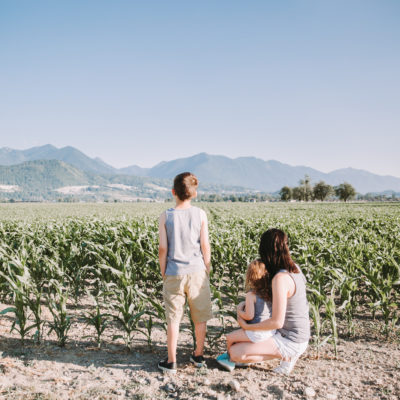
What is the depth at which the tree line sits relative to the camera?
97.6 metres

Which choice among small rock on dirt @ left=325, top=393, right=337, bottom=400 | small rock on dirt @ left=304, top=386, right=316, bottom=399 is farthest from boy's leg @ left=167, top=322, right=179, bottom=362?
small rock on dirt @ left=325, top=393, right=337, bottom=400

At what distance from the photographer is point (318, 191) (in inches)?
4136

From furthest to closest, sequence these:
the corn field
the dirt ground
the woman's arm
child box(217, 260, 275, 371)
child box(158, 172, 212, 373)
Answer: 1. the corn field
2. child box(217, 260, 275, 371)
3. child box(158, 172, 212, 373)
4. the woman's arm
5. the dirt ground

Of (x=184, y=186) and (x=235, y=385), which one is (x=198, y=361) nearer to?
(x=235, y=385)

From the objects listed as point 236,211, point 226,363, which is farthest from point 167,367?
point 236,211

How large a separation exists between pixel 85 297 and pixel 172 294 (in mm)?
3972

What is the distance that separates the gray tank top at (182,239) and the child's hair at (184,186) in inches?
6.9

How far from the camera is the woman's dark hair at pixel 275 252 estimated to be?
324 centimetres

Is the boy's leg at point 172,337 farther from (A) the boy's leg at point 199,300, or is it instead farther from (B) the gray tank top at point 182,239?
(B) the gray tank top at point 182,239

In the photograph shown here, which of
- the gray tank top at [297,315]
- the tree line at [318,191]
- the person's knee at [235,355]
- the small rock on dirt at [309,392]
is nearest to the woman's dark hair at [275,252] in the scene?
the gray tank top at [297,315]

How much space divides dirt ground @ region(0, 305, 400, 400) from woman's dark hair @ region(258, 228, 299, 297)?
1240mm

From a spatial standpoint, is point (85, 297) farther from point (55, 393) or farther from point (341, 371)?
point (341, 371)

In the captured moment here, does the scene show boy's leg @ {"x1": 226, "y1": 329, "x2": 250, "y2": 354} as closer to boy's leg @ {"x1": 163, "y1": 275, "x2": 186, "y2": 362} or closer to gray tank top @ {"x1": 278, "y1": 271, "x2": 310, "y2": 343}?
gray tank top @ {"x1": 278, "y1": 271, "x2": 310, "y2": 343}

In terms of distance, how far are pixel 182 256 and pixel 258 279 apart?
3.00ft
